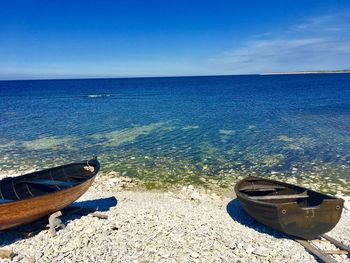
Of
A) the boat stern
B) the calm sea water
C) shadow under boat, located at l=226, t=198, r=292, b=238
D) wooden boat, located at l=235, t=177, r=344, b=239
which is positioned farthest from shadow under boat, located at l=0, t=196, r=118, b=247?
the boat stern

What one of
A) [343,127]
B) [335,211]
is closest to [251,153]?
[335,211]

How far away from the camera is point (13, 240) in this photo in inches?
383

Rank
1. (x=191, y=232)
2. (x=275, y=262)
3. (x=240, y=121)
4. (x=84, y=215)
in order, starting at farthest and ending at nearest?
(x=240, y=121) < (x=84, y=215) < (x=191, y=232) < (x=275, y=262)

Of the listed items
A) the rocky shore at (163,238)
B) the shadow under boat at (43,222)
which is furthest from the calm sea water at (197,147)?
the rocky shore at (163,238)

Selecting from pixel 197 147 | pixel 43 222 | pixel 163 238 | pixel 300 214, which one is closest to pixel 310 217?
pixel 300 214

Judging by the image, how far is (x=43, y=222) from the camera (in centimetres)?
1045

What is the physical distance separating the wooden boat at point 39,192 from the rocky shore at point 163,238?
100cm

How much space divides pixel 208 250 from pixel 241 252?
111 centimetres

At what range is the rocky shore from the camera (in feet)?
29.1

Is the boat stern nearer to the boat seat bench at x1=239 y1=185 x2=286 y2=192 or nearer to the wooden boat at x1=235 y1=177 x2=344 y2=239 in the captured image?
the wooden boat at x1=235 y1=177 x2=344 y2=239

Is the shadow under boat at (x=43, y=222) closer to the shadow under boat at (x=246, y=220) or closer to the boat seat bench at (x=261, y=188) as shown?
the shadow under boat at (x=246, y=220)

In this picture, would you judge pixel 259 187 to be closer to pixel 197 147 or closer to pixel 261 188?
pixel 261 188

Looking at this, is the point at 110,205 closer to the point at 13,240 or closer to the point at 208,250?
the point at 13,240

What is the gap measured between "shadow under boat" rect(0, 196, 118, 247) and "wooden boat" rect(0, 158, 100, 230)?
0.61 meters
